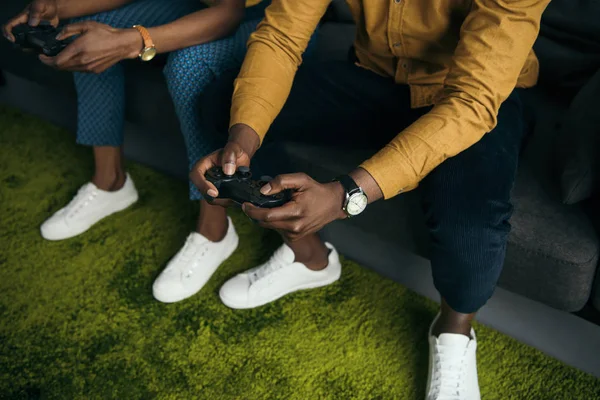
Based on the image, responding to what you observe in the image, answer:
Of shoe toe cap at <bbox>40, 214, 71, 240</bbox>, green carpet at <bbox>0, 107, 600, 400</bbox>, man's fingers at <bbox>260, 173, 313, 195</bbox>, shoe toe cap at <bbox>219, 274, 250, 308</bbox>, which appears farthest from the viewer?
shoe toe cap at <bbox>40, 214, 71, 240</bbox>

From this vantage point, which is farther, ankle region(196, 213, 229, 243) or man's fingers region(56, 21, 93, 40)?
ankle region(196, 213, 229, 243)

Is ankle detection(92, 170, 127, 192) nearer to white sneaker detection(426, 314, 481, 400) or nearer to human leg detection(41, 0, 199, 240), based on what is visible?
human leg detection(41, 0, 199, 240)

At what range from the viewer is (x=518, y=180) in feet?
3.69

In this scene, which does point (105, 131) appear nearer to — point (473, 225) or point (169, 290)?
point (169, 290)

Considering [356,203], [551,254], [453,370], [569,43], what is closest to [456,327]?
[453,370]

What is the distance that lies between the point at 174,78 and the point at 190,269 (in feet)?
1.36

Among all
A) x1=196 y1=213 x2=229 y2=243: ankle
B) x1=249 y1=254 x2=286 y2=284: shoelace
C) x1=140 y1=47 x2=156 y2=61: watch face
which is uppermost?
x1=140 y1=47 x2=156 y2=61: watch face

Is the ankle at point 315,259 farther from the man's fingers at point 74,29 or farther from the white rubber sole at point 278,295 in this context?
the man's fingers at point 74,29

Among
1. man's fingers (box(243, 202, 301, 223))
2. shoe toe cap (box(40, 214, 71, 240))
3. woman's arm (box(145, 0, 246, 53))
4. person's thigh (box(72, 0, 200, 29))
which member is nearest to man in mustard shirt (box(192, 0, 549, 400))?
man's fingers (box(243, 202, 301, 223))

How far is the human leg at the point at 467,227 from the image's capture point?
0.95m

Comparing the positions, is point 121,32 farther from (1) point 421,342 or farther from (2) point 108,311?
(1) point 421,342

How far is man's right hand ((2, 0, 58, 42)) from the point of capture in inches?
50.1

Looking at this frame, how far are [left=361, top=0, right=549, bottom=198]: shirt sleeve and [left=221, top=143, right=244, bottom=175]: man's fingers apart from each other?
211 millimetres

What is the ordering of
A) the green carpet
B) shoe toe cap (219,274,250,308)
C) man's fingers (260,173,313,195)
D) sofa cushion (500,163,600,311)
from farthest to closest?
shoe toe cap (219,274,250,308)
the green carpet
sofa cushion (500,163,600,311)
man's fingers (260,173,313,195)
